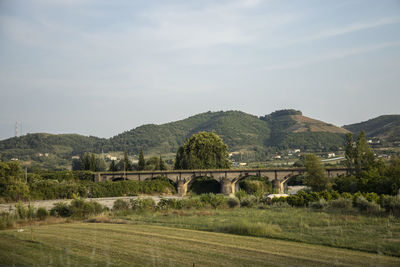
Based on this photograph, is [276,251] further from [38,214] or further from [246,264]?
[38,214]

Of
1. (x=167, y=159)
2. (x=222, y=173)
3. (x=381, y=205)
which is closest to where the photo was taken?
(x=381, y=205)

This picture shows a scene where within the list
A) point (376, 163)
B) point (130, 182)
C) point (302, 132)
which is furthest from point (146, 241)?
point (302, 132)

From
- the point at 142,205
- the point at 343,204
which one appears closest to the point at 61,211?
the point at 142,205

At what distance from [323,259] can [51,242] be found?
948 centimetres

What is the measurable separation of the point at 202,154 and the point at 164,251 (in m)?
60.4

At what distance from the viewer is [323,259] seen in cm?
1127

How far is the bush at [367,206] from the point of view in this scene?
65.3ft

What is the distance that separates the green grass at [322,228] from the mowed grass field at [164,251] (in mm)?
769

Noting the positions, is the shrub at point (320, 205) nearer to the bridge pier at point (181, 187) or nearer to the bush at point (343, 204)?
the bush at point (343, 204)

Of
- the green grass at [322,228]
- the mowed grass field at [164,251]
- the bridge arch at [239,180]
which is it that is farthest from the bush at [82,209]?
the bridge arch at [239,180]

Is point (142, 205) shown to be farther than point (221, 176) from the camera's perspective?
No

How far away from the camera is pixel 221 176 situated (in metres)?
66.9

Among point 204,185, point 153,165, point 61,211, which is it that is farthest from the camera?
point 153,165

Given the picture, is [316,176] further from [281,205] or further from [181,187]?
[181,187]
